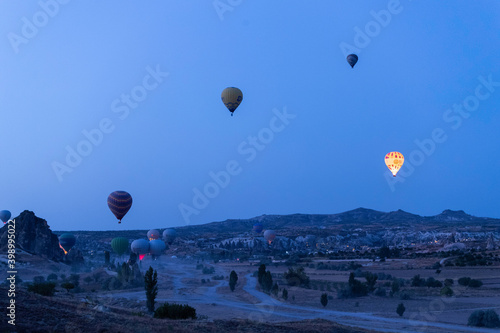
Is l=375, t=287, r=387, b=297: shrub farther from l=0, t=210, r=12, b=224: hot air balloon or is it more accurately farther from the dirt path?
l=0, t=210, r=12, b=224: hot air balloon

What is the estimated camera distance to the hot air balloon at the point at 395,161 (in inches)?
1989

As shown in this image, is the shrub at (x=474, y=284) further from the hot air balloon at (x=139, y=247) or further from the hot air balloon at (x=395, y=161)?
the hot air balloon at (x=139, y=247)

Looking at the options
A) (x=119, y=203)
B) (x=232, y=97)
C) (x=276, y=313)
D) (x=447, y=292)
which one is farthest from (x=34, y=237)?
(x=447, y=292)

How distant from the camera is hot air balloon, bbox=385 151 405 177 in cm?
5053

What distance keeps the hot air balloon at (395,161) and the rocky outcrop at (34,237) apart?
4759cm

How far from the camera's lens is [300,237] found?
11775cm

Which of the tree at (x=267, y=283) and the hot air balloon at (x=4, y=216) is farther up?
the hot air balloon at (x=4, y=216)

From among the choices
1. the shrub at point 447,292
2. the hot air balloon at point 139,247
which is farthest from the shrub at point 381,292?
the hot air balloon at point 139,247

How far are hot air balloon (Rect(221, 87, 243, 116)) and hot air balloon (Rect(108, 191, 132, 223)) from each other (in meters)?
15.5

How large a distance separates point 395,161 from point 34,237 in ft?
165

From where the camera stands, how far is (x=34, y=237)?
209 ft

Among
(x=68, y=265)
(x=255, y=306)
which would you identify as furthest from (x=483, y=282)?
(x=68, y=265)

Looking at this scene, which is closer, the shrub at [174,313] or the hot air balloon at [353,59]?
the shrub at [174,313]

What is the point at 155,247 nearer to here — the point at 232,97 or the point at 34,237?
the point at 34,237
